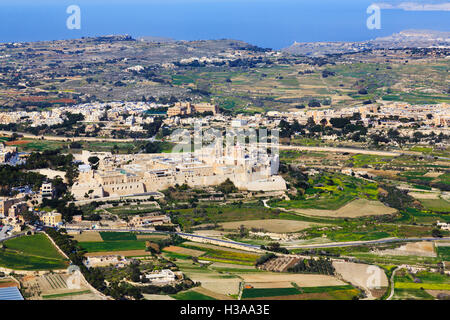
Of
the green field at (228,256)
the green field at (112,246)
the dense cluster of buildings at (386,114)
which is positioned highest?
the dense cluster of buildings at (386,114)

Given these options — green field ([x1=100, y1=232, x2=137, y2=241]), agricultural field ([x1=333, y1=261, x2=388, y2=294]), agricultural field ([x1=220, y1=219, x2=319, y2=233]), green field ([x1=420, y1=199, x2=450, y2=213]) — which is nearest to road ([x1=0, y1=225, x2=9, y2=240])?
green field ([x1=100, y1=232, x2=137, y2=241])

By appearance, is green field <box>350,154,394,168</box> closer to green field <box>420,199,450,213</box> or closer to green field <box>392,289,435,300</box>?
green field <box>420,199,450,213</box>

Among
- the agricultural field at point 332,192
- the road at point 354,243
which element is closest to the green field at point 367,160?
the agricultural field at point 332,192

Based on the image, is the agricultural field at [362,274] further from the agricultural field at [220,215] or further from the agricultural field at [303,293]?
the agricultural field at [220,215]

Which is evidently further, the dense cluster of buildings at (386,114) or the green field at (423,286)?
the dense cluster of buildings at (386,114)

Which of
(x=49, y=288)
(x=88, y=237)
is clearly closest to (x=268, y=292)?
(x=49, y=288)
